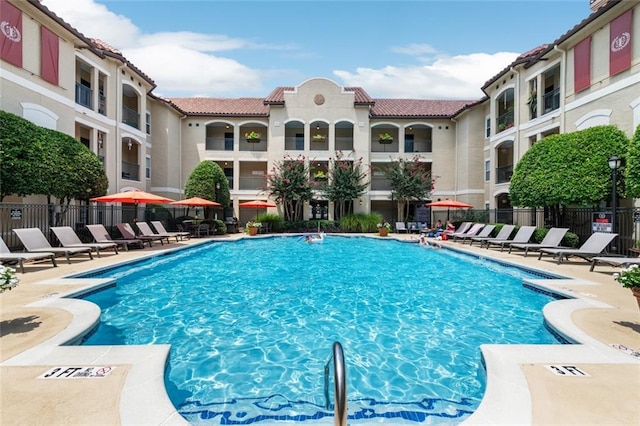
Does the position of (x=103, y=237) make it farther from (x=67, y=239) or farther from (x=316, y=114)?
(x=316, y=114)

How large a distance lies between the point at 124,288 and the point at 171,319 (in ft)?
9.52

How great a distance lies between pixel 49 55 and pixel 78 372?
1572 cm

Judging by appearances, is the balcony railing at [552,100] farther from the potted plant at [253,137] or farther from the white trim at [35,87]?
the white trim at [35,87]

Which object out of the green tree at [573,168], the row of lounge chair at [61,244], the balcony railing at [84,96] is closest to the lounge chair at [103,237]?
the row of lounge chair at [61,244]

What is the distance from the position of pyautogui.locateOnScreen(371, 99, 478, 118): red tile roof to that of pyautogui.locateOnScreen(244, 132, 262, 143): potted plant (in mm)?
9325

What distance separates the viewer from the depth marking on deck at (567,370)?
3.31 m

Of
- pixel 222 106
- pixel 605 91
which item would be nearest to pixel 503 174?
pixel 605 91

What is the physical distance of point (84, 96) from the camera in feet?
54.6

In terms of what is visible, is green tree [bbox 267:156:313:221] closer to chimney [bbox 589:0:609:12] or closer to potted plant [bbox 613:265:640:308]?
chimney [bbox 589:0:609:12]

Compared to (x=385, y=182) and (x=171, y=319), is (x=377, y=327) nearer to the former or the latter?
(x=171, y=319)

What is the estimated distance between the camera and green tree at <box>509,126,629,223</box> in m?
12.0

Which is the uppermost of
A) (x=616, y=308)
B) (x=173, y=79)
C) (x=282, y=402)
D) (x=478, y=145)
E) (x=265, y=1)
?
(x=173, y=79)

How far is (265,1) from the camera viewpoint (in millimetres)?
10812

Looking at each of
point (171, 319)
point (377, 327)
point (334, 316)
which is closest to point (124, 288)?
point (171, 319)
